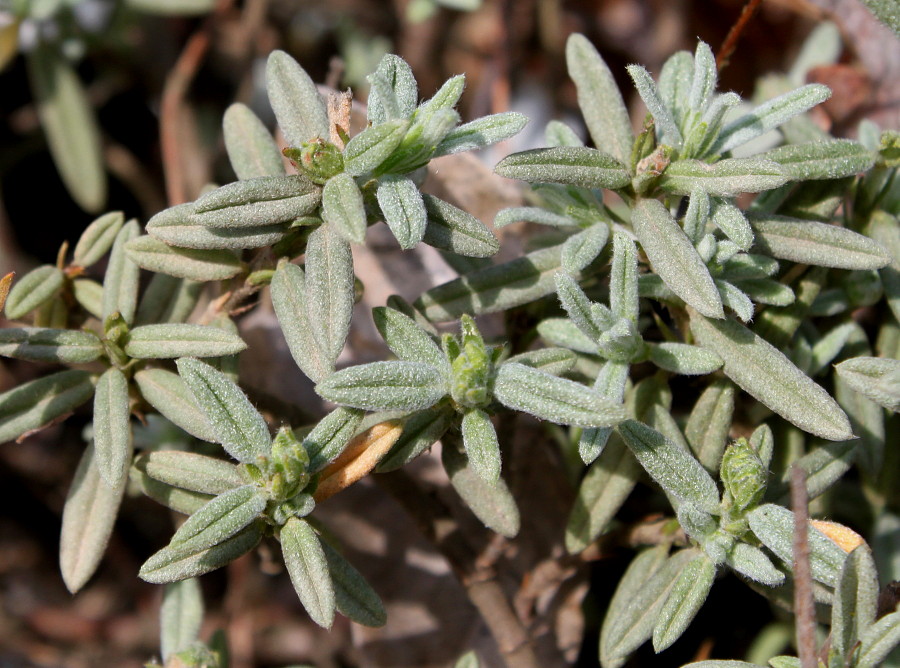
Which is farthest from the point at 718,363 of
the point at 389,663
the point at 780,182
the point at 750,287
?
the point at 389,663

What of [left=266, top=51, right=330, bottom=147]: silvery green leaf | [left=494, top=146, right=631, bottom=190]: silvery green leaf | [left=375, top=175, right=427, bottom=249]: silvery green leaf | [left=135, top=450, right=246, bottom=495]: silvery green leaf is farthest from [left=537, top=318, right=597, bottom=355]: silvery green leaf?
[left=135, top=450, right=246, bottom=495]: silvery green leaf

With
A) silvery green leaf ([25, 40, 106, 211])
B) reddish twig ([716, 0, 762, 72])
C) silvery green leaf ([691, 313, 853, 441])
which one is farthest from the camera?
silvery green leaf ([25, 40, 106, 211])

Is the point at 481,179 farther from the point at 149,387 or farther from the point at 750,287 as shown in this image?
the point at 149,387

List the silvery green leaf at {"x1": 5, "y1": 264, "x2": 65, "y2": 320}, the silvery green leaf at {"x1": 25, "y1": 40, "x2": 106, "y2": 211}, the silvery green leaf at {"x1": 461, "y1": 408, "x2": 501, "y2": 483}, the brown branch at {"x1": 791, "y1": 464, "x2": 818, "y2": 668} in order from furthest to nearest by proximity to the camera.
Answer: the silvery green leaf at {"x1": 25, "y1": 40, "x2": 106, "y2": 211} → the silvery green leaf at {"x1": 5, "y1": 264, "x2": 65, "y2": 320} → the silvery green leaf at {"x1": 461, "y1": 408, "x2": 501, "y2": 483} → the brown branch at {"x1": 791, "y1": 464, "x2": 818, "y2": 668}

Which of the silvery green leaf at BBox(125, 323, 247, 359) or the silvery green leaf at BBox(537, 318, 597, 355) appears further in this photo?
the silvery green leaf at BBox(537, 318, 597, 355)

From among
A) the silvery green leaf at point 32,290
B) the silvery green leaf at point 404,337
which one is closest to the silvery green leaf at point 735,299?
the silvery green leaf at point 404,337

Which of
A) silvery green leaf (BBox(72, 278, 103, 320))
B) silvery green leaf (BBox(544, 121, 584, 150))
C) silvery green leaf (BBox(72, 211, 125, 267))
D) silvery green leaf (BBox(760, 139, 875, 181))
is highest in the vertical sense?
silvery green leaf (BBox(760, 139, 875, 181))

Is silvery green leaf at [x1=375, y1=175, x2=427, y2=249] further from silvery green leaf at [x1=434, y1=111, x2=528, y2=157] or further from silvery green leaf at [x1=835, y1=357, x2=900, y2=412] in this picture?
silvery green leaf at [x1=835, y1=357, x2=900, y2=412]
